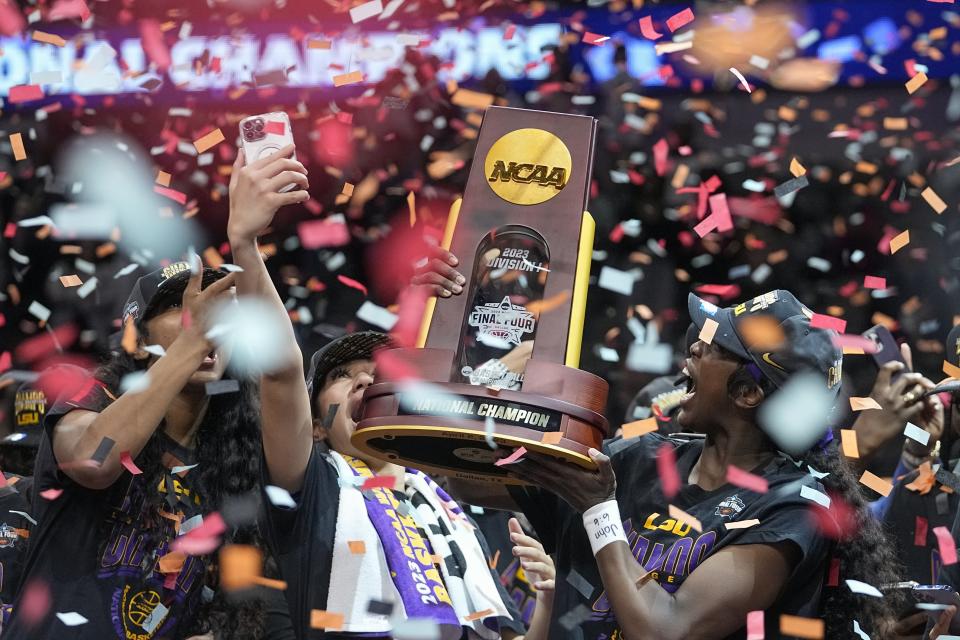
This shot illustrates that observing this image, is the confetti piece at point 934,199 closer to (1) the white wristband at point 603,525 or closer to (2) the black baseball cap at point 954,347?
(2) the black baseball cap at point 954,347

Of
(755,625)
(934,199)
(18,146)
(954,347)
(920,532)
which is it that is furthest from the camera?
(18,146)

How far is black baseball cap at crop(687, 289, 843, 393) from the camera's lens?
2.30 m

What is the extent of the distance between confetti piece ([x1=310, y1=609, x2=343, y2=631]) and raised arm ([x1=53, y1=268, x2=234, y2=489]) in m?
0.51

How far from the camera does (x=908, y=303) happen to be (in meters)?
5.00

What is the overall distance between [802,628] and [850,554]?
0.21m

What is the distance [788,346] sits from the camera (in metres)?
2.31

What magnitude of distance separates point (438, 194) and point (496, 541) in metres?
2.19

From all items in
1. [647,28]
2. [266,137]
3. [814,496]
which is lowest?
[647,28]

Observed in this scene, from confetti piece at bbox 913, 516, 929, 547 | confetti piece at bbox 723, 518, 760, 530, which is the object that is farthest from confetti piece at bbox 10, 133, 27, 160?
confetti piece at bbox 723, 518, 760, 530

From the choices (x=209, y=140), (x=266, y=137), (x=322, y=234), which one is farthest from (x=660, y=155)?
(x=266, y=137)

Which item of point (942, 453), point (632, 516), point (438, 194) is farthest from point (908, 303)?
point (632, 516)

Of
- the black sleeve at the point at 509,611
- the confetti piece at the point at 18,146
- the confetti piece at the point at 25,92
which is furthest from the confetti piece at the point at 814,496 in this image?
the confetti piece at the point at 18,146

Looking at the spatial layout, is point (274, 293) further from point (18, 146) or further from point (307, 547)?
point (18, 146)

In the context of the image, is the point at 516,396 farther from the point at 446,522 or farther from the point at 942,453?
the point at 942,453
